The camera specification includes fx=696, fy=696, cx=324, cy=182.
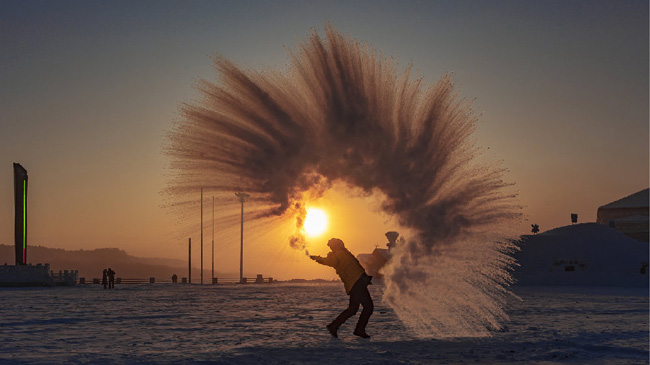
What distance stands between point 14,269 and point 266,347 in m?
54.2

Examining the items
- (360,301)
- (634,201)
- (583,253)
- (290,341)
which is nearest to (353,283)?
(360,301)

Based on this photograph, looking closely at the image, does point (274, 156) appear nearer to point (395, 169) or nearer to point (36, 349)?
point (395, 169)

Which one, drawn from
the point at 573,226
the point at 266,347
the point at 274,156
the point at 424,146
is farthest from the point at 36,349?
the point at 573,226

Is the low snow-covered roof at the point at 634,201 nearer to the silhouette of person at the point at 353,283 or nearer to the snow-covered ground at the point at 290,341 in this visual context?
the snow-covered ground at the point at 290,341

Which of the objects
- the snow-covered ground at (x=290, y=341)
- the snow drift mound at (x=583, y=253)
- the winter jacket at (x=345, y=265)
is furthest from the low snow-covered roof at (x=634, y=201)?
the winter jacket at (x=345, y=265)

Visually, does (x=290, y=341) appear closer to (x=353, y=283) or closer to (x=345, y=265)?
(x=353, y=283)

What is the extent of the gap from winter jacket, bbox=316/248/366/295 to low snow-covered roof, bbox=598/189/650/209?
134m

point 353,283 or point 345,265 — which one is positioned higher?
point 345,265

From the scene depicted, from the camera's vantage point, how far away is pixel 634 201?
5354 inches

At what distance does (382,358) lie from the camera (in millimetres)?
10469

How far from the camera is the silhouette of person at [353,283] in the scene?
13234 millimetres

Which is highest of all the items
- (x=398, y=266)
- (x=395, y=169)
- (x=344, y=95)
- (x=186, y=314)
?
(x=344, y=95)

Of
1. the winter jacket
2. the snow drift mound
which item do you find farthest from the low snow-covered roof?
the winter jacket

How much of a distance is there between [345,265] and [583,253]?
87.1 meters
